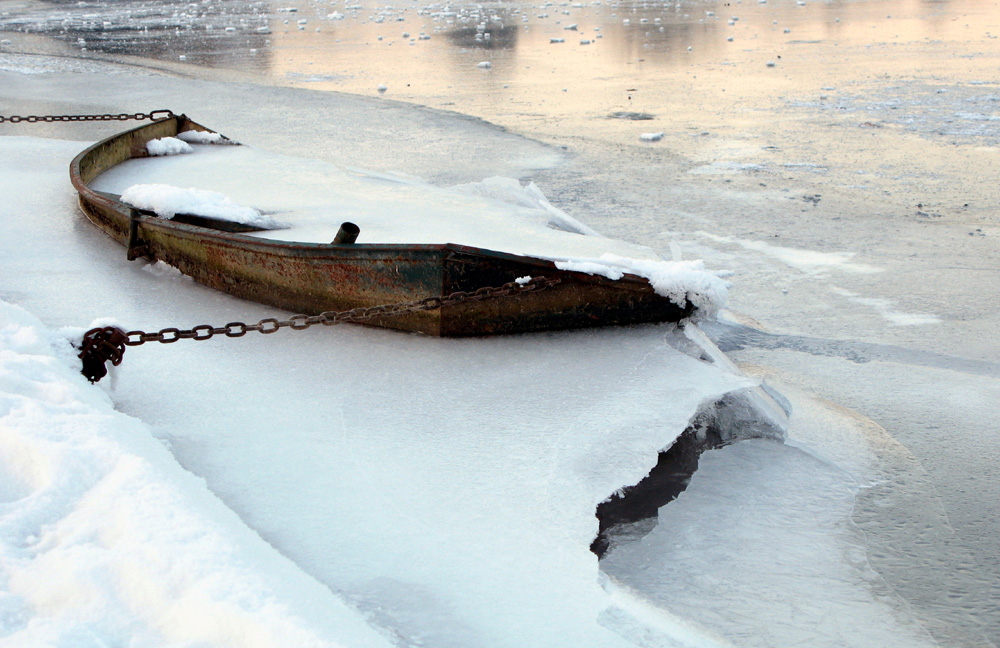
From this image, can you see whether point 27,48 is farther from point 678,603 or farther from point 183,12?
point 678,603

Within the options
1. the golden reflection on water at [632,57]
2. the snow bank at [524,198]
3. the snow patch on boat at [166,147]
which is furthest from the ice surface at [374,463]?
the golden reflection on water at [632,57]

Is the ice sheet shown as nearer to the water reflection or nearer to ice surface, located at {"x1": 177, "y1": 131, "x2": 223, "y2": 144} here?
ice surface, located at {"x1": 177, "y1": 131, "x2": 223, "y2": 144}

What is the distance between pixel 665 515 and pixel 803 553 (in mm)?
432

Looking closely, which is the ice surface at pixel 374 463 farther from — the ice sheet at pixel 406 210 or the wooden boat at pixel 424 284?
the ice sheet at pixel 406 210

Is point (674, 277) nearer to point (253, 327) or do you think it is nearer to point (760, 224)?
point (253, 327)

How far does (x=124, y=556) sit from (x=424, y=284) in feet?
5.87

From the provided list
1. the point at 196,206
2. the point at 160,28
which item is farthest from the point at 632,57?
the point at 160,28

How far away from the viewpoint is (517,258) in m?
3.48

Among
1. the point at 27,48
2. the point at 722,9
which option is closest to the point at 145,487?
the point at 27,48

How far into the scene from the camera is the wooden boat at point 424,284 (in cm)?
350

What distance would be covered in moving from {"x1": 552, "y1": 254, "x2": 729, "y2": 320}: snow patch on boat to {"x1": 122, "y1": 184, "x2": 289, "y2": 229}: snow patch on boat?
67.7 inches

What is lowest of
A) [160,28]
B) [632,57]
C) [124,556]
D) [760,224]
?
[760,224]

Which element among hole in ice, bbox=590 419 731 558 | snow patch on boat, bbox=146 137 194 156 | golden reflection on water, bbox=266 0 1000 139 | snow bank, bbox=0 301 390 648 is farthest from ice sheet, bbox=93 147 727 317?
golden reflection on water, bbox=266 0 1000 139

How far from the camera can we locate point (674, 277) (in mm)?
3578
